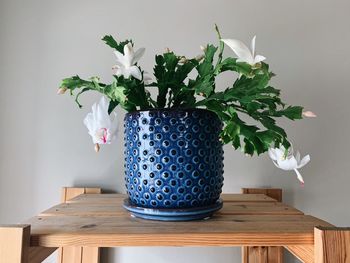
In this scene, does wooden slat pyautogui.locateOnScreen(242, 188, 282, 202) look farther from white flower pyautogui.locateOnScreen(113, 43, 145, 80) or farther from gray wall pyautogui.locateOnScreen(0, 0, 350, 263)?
white flower pyautogui.locateOnScreen(113, 43, 145, 80)

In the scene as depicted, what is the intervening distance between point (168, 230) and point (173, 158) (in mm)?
138

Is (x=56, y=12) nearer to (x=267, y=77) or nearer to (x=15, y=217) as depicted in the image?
(x=15, y=217)

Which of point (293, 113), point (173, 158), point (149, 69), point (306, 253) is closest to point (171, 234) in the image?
point (173, 158)

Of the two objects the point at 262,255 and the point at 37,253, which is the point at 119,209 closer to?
the point at 37,253

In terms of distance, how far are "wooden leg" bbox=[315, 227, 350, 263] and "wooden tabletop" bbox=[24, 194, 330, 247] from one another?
26 mm

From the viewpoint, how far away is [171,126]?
61 cm

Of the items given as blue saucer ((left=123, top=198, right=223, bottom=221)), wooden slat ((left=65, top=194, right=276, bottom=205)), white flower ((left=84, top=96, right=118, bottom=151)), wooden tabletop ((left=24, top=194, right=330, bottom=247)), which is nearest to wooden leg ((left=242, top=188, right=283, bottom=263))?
wooden slat ((left=65, top=194, right=276, bottom=205))

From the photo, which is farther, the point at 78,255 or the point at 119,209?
the point at 78,255

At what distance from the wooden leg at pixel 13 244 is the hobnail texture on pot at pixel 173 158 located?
23cm

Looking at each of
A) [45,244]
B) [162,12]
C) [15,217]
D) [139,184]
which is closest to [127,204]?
[139,184]

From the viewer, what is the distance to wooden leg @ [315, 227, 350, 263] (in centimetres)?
51

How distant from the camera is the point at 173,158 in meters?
0.60

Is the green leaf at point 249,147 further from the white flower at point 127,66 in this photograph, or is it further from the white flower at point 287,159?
the white flower at point 127,66

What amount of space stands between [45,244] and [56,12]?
871mm
